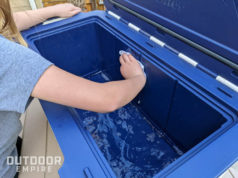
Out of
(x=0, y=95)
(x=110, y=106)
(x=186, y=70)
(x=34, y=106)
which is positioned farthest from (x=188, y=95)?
(x=34, y=106)

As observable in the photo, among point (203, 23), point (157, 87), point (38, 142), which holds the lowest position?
point (38, 142)

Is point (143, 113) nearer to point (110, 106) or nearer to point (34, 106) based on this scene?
point (110, 106)

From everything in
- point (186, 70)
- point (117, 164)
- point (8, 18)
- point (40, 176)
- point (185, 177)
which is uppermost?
point (8, 18)

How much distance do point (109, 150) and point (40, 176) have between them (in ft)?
1.08

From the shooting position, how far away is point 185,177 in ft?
1.30

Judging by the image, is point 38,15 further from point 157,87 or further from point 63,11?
point 157,87

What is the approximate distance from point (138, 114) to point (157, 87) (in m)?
0.27

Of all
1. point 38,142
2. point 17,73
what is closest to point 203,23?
point 17,73

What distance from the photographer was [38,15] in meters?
0.94

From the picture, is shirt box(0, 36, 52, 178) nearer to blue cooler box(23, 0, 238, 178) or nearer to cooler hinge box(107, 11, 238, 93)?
blue cooler box(23, 0, 238, 178)

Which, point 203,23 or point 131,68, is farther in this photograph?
point 131,68

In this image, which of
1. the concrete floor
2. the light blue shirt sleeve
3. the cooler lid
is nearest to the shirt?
the light blue shirt sleeve

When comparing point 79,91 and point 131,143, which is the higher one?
point 79,91

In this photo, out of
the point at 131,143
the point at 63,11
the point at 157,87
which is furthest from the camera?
the point at 63,11
